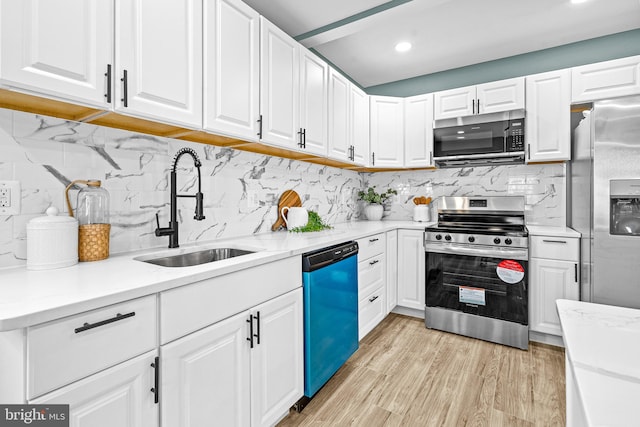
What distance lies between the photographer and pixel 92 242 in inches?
54.1

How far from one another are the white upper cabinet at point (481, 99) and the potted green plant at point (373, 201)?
1078 millimetres

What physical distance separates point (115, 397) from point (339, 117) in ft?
8.28

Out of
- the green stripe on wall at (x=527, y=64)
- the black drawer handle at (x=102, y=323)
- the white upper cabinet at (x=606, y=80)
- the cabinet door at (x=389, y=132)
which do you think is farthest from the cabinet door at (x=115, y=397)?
the green stripe on wall at (x=527, y=64)

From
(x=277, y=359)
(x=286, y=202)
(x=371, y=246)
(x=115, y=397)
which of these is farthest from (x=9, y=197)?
(x=371, y=246)

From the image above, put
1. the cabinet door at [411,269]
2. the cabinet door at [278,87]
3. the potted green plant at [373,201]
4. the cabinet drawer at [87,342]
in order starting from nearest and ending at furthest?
the cabinet drawer at [87,342] < the cabinet door at [278,87] < the cabinet door at [411,269] < the potted green plant at [373,201]

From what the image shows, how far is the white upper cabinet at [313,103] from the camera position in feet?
7.66

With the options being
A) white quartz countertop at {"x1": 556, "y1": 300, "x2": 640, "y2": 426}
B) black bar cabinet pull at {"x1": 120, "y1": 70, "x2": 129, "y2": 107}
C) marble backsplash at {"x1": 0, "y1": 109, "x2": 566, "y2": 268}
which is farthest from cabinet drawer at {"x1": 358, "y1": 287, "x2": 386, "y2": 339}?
black bar cabinet pull at {"x1": 120, "y1": 70, "x2": 129, "y2": 107}

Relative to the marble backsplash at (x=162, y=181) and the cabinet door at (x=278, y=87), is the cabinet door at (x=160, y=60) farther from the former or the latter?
the cabinet door at (x=278, y=87)

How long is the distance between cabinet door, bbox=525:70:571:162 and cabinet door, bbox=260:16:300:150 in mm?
2189

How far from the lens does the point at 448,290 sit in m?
2.83

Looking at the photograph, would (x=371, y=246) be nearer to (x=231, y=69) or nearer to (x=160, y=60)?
(x=231, y=69)

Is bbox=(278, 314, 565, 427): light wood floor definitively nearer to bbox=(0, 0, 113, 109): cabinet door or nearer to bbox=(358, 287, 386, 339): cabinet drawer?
bbox=(358, 287, 386, 339): cabinet drawer

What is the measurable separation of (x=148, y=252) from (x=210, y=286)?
2.02 feet

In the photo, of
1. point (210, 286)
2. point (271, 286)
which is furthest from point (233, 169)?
point (210, 286)
